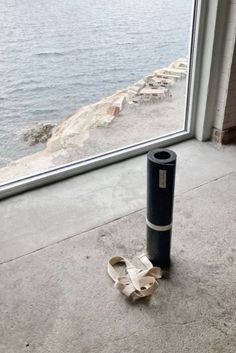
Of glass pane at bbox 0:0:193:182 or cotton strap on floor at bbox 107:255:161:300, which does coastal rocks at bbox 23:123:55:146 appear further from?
Answer: cotton strap on floor at bbox 107:255:161:300

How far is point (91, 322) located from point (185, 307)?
40 centimetres

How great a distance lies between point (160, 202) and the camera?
1.56 metres

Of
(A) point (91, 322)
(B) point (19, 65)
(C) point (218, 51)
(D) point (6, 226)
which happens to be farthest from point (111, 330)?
(C) point (218, 51)

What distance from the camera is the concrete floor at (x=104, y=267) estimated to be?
140 centimetres

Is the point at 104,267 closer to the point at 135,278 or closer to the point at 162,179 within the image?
the point at 135,278

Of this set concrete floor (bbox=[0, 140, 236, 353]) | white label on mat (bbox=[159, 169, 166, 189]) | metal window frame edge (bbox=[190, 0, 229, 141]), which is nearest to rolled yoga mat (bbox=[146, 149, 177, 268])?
white label on mat (bbox=[159, 169, 166, 189])

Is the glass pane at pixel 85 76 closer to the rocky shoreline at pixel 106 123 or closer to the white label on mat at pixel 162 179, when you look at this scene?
the rocky shoreline at pixel 106 123

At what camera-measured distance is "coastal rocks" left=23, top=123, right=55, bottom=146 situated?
2.41 m

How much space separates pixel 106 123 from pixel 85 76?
1.82 feet

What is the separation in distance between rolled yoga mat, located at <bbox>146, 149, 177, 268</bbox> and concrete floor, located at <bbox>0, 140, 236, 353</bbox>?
0.36 ft

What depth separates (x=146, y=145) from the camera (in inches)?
109

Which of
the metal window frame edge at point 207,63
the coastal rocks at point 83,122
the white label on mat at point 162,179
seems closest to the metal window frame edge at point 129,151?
the metal window frame edge at point 207,63

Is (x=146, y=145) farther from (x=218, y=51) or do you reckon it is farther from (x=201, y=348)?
(x=201, y=348)

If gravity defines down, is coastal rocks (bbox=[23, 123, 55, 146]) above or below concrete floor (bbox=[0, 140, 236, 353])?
above
